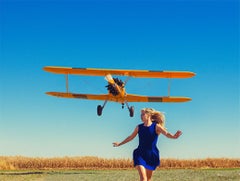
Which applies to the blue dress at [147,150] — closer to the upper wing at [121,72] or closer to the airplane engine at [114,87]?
the airplane engine at [114,87]

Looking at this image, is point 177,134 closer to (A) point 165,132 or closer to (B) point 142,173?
(A) point 165,132

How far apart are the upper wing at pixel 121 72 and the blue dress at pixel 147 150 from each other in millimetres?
23937

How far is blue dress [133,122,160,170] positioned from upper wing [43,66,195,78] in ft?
78.5

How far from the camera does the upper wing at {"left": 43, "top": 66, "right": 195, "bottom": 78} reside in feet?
109

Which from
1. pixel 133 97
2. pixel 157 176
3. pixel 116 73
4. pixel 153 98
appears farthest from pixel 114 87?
pixel 157 176

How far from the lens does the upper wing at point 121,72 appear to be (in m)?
33.2

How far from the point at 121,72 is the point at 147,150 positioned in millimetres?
25622

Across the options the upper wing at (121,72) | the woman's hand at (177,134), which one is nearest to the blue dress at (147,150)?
the woman's hand at (177,134)

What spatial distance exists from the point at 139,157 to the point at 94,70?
25319 millimetres

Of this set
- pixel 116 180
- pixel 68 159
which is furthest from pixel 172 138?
pixel 68 159

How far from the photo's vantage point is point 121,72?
34.6m

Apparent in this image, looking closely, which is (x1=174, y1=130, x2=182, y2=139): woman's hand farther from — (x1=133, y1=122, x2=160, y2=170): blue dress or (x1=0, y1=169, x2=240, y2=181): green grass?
(x1=0, y1=169, x2=240, y2=181): green grass

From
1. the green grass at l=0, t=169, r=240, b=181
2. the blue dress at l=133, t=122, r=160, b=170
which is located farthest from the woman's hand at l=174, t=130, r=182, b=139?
the green grass at l=0, t=169, r=240, b=181

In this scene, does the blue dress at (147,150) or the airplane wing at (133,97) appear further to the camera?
the airplane wing at (133,97)
